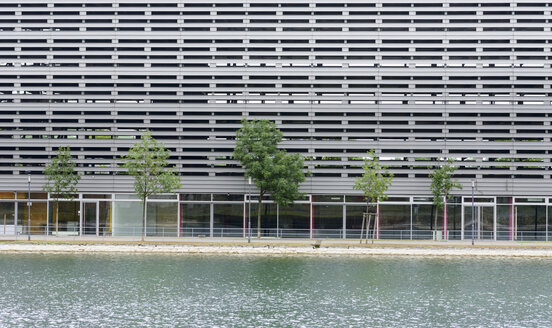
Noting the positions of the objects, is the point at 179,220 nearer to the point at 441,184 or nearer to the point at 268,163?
the point at 268,163

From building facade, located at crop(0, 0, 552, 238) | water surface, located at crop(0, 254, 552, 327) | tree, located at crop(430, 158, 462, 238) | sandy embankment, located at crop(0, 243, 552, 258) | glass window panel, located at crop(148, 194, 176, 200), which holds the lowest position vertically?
water surface, located at crop(0, 254, 552, 327)

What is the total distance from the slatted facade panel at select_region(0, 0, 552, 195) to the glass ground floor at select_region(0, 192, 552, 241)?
1.03 metres

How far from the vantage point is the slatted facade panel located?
166ft

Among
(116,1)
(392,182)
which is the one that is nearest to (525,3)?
(392,182)

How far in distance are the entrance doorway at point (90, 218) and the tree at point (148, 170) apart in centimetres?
454

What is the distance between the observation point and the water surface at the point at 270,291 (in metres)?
24.8

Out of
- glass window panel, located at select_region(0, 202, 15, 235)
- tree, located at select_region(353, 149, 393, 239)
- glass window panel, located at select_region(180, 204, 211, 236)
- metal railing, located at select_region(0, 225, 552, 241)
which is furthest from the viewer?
glass window panel, located at select_region(0, 202, 15, 235)

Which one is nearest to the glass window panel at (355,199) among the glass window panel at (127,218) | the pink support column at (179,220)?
the pink support column at (179,220)

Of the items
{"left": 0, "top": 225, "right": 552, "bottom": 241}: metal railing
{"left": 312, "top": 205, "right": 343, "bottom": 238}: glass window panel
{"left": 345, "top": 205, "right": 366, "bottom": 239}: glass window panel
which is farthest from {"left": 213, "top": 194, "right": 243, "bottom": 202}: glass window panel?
{"left": 345, "top": 205, "right": 366, "bottom": 239}: glass window panel

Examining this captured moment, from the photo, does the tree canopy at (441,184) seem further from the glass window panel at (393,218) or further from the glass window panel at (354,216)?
the glass window panel at (354,216)

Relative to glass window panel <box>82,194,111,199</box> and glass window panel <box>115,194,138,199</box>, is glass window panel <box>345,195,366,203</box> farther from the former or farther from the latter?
glass window panel <box>82,194,111,199</box>

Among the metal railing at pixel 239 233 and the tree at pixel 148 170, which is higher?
the tree at pixel 148 170

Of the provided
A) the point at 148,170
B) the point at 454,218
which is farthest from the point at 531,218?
the point at 148,170

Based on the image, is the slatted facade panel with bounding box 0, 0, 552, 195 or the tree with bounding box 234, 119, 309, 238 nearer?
the tree with bounding box 234, 119, 309, 238
